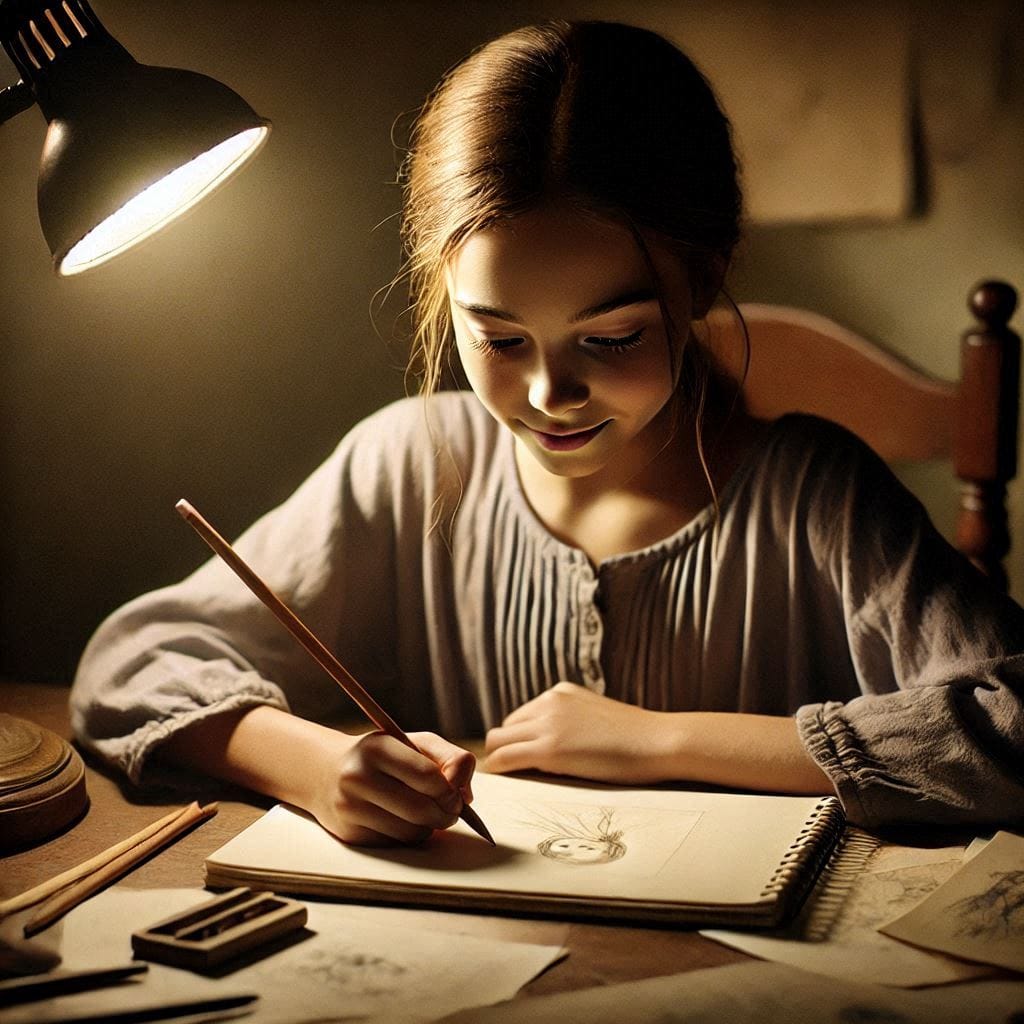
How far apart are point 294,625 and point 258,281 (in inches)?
26.7

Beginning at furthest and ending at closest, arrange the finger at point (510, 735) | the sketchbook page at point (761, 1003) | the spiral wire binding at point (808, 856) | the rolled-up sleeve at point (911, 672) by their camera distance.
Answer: the finger at point (510, 735) < the rolled-up sleeve at point (911, 672) < the spiral wire binding at point (808, 856) < the sketchbook page at point (761, 1003)

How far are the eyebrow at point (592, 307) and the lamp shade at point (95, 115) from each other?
188 mm

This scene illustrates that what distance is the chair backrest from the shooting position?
1.30 metres

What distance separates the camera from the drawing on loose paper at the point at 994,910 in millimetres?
700

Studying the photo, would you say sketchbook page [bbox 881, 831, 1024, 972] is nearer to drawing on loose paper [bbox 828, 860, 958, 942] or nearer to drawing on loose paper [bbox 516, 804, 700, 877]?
drawing on loose paper [bbox 828, 860, 958, 942]

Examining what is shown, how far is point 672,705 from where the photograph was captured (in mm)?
1086

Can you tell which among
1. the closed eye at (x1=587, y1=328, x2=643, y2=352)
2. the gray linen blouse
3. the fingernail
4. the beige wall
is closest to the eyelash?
the closed eye at (x1=587, y1=328, x2=643, y2=352)

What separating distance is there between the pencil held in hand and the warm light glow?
0.75 feet

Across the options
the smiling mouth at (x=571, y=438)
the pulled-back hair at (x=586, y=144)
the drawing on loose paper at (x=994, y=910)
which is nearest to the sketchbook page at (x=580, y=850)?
the drawing on loose paper at (x=994, y=910)

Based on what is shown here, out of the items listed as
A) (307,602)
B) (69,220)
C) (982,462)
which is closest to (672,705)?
(307,602)

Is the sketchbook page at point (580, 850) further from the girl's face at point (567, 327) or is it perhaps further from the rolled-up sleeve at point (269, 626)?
the girl's face at point (567, 327)

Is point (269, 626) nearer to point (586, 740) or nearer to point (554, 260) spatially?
point (586, 740)

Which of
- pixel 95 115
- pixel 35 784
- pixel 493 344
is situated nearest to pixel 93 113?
pixel 95 115

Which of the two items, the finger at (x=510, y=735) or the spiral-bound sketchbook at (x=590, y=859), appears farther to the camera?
the finger at (x=510, y=735)
